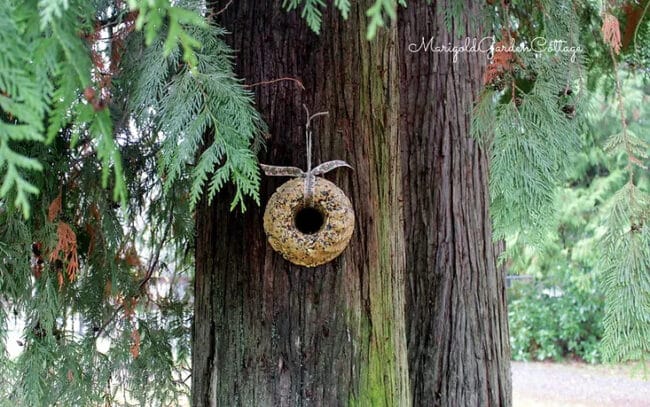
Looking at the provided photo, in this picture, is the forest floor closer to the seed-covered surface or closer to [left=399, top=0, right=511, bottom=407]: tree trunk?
[left=399, top=0, right=511, bottom=407]: tree trunk

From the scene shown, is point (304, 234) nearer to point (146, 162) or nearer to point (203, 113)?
point (203, 113)

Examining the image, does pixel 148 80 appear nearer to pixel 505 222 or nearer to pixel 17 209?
pixel 17 209

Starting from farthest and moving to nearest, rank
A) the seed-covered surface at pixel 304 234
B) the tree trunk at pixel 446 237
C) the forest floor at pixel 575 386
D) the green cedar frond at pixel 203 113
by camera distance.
Answer: the forest floor at pixel 575 386, the tree trunk at pixel 446 237, the seed-covered surface at pixel 304 234, the green cedar frond at pixel 203 113

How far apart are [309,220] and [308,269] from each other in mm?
224

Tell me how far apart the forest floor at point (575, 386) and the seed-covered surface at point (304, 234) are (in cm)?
796

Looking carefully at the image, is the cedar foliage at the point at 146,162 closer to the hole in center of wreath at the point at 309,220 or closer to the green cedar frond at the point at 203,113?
the green cedar frond at the point at 203,113

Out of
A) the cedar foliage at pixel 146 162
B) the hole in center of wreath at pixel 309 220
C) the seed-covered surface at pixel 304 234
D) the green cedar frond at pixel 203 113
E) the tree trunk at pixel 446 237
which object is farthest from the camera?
the tree trunk at pixel 446 237

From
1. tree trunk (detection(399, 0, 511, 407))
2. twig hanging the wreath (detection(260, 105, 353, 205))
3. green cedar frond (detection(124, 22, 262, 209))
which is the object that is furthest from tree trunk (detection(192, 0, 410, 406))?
tree trunk (detection(399, 0, 511, 407))

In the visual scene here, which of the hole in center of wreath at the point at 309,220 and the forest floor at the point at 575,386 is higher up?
the hole in center of wreath at the point at 309,220

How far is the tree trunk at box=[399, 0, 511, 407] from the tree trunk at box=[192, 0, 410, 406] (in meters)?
0.96

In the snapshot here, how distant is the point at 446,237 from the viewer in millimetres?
3320

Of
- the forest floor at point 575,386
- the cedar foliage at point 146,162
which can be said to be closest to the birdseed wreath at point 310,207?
the cedar foliage at point 146,162

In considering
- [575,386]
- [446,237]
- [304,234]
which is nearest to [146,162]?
[304,234]

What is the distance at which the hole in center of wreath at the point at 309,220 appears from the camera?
7.23 feet
